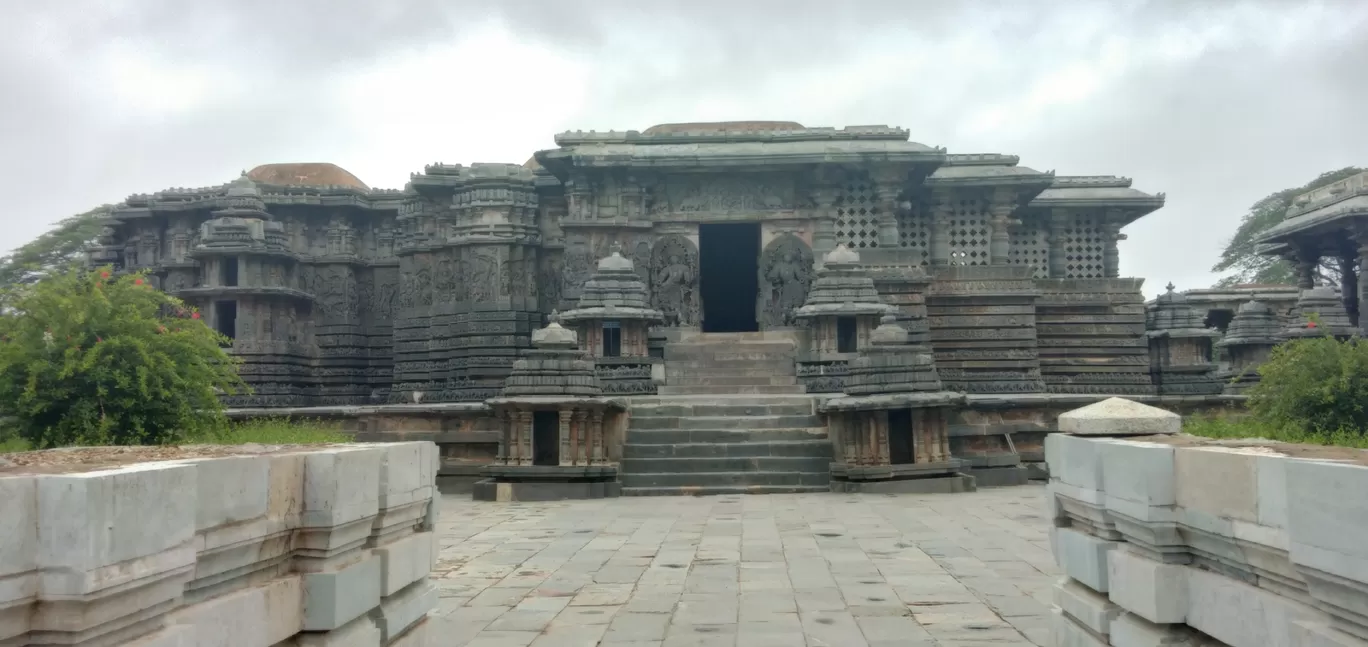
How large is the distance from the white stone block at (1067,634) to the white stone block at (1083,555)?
222 mm

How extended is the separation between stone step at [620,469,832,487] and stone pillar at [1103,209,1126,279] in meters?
16.9

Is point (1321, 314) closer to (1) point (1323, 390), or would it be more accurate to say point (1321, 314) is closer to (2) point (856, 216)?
(2) point (856, 216)

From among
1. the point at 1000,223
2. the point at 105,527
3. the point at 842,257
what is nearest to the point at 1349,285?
the point at 1000,223

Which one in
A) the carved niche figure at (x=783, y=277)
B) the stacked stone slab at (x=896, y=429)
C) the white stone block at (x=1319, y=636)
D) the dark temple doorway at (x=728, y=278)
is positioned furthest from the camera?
the dark temple doorway at (x=728, y=278)

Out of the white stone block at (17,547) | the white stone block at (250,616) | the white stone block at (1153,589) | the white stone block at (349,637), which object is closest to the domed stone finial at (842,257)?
the white stone block at (1153,589)

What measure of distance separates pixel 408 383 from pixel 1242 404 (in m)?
18.8

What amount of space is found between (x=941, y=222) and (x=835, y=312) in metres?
7.79

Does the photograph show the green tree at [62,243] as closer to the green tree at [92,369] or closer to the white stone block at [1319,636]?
the green tree at [92,369]

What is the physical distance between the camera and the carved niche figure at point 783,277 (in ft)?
81.9

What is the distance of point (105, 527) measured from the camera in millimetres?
2883

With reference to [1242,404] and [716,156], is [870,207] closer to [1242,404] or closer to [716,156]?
[716,156]

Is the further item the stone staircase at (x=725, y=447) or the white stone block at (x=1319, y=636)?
the stone staircase at (x=725, y=447)

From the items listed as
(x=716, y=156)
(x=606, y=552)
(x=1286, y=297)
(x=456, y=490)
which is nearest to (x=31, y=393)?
(x=606, y=552)

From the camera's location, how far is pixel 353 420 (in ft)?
60.6
